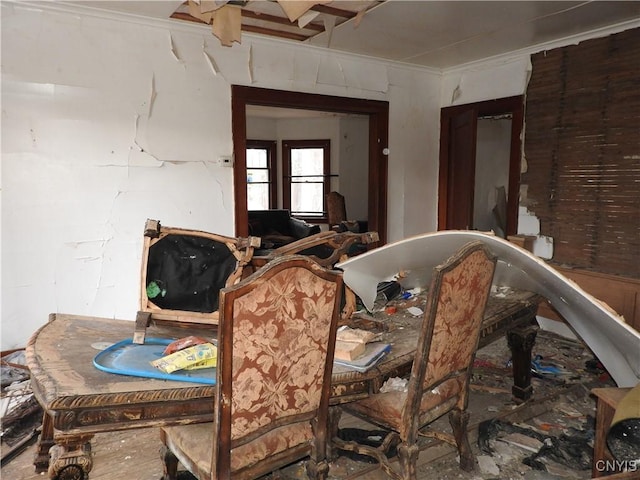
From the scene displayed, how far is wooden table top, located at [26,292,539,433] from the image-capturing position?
1.33 metres

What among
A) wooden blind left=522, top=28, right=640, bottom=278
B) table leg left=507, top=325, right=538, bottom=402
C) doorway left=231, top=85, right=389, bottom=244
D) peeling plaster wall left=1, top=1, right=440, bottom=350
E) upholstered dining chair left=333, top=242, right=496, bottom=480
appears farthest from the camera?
doorway left=231, top=85, right=389, bottom=244

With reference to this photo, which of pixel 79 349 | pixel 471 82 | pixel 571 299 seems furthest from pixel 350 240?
pixel 471 82

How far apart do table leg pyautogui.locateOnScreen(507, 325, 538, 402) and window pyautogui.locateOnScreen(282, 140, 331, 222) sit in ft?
17.5

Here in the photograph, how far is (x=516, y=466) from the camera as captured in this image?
7.29 ft

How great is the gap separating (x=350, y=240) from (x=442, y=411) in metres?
0.85

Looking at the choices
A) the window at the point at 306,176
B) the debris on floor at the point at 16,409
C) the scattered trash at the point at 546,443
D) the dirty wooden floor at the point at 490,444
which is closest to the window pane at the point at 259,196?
the window at the point at 306,176

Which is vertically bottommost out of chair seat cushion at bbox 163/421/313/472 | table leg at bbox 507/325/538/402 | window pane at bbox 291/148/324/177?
table leg at bbox 507/325/538/402

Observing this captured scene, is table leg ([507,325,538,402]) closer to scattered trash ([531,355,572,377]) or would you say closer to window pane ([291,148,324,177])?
scattered trash ([531,355,572,377])

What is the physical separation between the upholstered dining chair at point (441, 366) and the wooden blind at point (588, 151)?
2188mm

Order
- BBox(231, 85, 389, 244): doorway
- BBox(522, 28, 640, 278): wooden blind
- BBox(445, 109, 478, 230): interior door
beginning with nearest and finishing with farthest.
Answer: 1. BBox(522, 28, 640, 278): wooden blind
2. BBox(231, 85, 389, 244): doorway
3. BBox(445, 109, 478, 230): interior door

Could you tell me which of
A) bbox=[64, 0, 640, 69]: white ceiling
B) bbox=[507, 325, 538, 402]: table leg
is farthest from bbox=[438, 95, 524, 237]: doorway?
bbox=[507, 325, 538, 402]: table leg

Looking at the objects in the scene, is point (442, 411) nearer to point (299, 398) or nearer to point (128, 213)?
point (299, 398)

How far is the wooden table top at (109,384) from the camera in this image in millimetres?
1325

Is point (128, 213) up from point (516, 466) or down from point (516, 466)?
up
